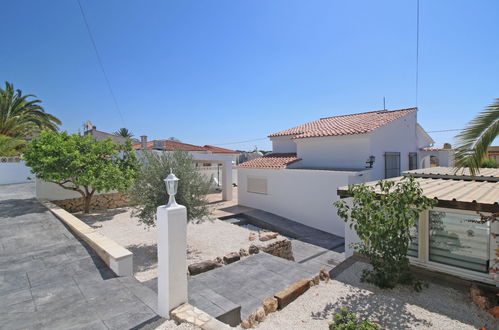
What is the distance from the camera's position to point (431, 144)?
26.2m

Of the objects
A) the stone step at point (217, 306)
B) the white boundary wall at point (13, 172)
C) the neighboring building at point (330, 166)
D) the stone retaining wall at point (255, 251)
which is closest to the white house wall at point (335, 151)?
the neighboring building at point (330, 166)

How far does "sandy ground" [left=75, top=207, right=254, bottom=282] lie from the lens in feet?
34.1

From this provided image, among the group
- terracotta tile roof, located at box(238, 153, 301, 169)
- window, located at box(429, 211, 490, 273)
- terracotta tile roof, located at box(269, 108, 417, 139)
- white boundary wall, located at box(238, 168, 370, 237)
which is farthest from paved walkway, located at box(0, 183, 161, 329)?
terracotta tile roof, located at box(269, 108, 417, 139)

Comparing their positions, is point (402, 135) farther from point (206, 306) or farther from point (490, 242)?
point (206, 306)

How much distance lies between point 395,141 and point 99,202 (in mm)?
22245

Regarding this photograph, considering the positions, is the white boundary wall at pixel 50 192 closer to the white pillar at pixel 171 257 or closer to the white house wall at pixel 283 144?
the white pillar at pixel 171 257

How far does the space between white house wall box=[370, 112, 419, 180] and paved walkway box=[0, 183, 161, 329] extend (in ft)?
52.4

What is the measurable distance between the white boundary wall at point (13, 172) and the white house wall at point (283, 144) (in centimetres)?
2275

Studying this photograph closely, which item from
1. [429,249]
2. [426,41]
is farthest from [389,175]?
[429,249]

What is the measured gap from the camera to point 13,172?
2361 centimetres

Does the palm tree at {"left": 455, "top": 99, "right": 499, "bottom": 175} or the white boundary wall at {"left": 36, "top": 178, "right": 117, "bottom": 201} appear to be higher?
the palm tree at {"left": 455, "top": 99, "right": 499, "bottom": 175}

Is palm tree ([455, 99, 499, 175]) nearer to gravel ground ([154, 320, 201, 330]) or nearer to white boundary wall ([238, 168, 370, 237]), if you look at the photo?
gravel ground ([154, 320, 201, 330])

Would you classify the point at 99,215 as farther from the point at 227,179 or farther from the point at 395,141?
the point at 395,141

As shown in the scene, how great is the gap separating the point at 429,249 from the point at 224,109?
28.1 meters
